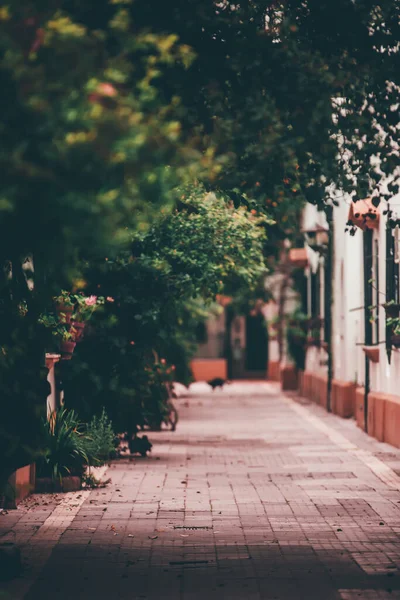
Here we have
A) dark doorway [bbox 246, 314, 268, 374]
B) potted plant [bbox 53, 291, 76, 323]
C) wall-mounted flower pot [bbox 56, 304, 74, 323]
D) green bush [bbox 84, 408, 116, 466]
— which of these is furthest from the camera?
dark doorway [bbox 246, 314, 268, 374]

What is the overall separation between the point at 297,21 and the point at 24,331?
3.86m

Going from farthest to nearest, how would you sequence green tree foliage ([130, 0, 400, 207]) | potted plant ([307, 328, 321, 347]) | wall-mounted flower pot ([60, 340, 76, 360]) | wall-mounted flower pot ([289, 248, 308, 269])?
1. wall-mounted flower pot ([289, 248, 308, 269])
2. potted plant ([307, 328, 321, 347])
3. wall-mounted flower pot ([60, 340, 76, 360])
4. green tree foliage ([130, 0, 400, 207])

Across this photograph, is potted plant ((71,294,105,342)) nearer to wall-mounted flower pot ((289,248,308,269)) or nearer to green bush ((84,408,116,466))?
green bush ((84,408,116,466))

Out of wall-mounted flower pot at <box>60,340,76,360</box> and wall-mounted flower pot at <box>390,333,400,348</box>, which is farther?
wall-mounted flower pot at <box>390,333,400,348</box>

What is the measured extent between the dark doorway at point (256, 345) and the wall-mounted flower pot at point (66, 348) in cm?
3767

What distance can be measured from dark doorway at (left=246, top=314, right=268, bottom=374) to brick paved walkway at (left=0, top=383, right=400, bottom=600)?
3354cm

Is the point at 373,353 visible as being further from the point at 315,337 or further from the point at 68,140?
the point at 68,140

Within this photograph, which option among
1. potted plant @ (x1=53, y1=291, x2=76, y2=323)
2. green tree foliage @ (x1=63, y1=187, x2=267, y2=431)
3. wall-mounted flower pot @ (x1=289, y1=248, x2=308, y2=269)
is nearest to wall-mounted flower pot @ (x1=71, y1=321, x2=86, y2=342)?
potted plant @ (x1=53, y1=291, x2=76, y2=323)

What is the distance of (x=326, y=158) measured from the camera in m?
9.98

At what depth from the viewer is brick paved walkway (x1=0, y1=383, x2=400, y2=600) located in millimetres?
8516

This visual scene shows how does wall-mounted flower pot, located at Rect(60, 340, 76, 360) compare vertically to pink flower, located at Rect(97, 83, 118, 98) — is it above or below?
below

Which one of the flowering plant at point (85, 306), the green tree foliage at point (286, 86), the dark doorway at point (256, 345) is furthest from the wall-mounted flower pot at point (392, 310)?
the dark doorway at point (256, 345)

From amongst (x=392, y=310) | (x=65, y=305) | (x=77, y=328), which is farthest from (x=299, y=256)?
(x=65, y=305)

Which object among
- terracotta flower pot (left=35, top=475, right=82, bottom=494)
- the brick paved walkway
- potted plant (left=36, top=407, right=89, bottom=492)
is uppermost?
potted plant (left=36, top=407, right=89, bottom=492)
